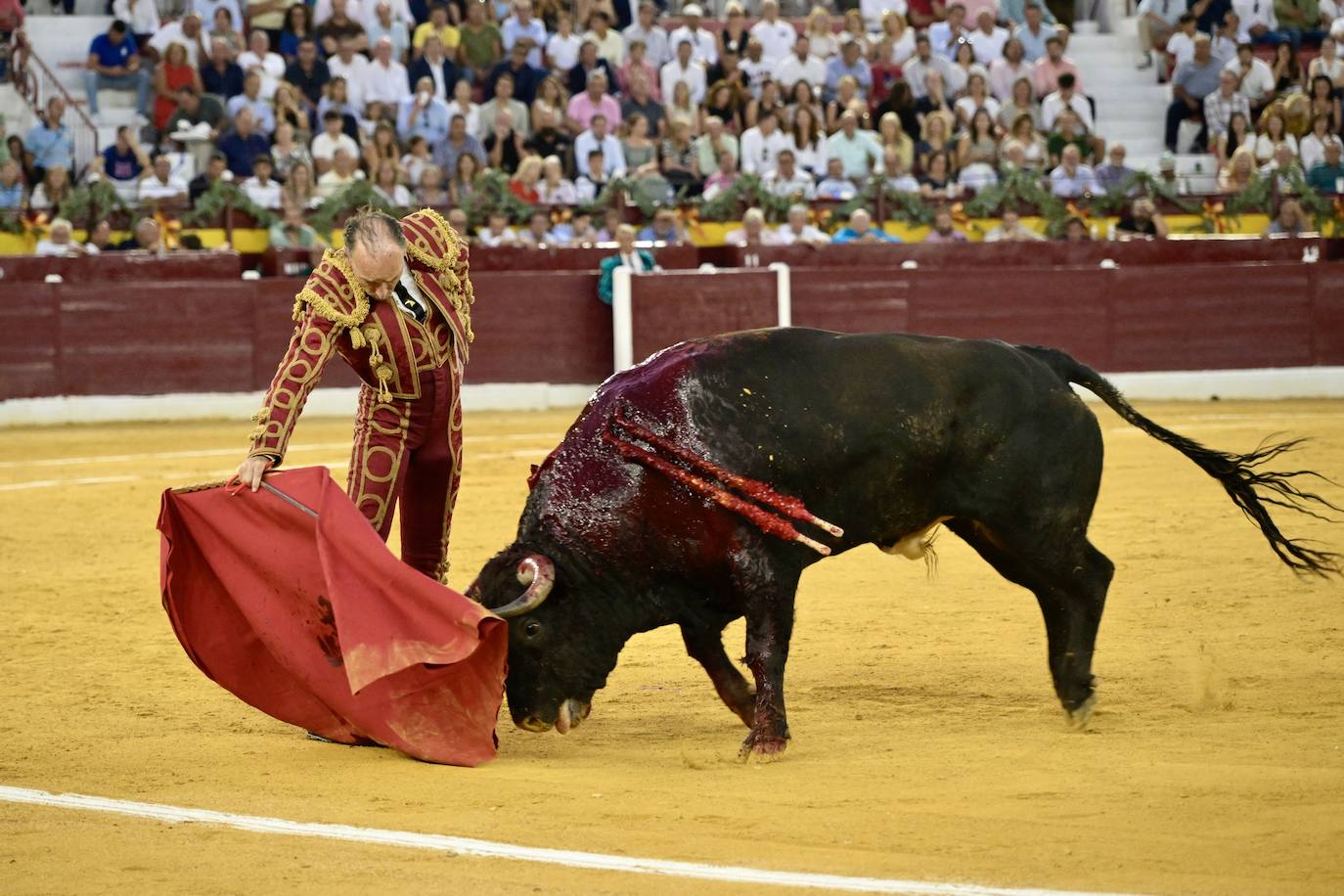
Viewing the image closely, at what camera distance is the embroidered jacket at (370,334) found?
4.85m

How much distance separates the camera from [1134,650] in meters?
5.93

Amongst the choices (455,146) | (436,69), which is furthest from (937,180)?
(436,69)

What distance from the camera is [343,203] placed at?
13.8 m

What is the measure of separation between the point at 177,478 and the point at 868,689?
5848mm

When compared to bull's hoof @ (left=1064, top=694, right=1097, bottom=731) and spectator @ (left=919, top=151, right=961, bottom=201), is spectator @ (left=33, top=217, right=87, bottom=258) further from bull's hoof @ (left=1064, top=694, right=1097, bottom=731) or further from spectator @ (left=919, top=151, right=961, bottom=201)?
bull's hoof @ (left=1064, top=694, right=1097, bottom=731)

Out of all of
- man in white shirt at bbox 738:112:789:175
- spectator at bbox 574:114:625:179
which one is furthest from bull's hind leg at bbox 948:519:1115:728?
man in white shirt at bbox 738:112:789:175

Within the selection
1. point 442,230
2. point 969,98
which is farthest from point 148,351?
point 442,230

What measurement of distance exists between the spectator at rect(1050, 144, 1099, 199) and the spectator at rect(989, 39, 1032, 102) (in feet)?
5.01

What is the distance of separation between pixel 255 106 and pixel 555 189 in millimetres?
2393

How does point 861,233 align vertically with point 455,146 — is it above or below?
below

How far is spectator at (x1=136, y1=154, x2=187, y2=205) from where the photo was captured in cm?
1377

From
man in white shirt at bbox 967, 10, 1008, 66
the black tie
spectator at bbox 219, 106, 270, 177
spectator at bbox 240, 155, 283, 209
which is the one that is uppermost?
man in white shirt at bbox 967, 10, 1008, 66

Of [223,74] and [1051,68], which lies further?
[1051,68]

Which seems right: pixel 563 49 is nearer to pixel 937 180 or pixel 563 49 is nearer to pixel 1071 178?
pixel 937 180
